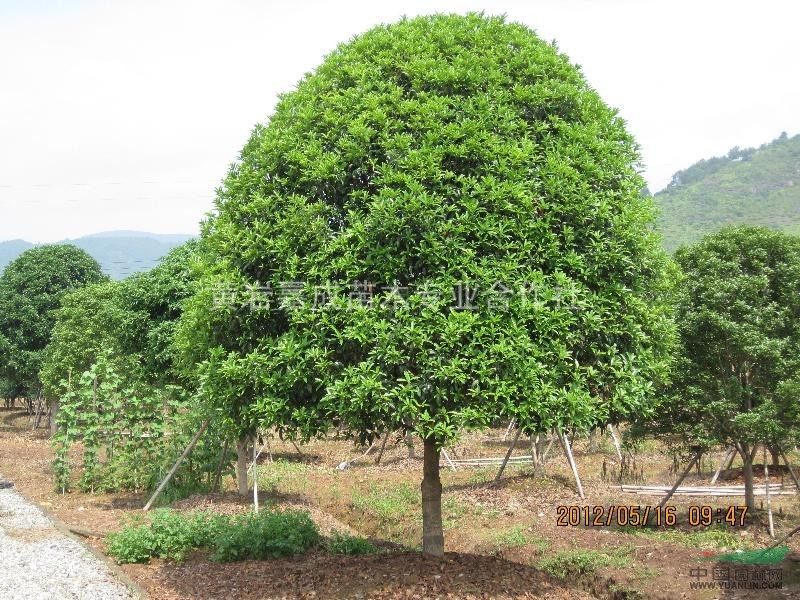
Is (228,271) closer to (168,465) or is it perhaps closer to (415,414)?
(415,414)

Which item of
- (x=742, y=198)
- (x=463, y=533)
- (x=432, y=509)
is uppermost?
(x=742, y=198)

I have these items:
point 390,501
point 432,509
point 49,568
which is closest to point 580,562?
point 432,509

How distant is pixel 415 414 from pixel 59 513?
507 inches

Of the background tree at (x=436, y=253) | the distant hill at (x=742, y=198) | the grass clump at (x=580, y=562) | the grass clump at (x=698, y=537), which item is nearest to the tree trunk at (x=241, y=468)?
the grass clump at (x=580, y=562)

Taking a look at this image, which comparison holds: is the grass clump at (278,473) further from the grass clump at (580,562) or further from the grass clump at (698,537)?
the grass clump at (698,537)

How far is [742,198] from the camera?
117 meters

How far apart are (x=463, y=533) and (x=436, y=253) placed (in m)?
9.66

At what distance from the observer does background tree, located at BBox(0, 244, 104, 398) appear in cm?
3634

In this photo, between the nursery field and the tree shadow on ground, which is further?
the nursery field

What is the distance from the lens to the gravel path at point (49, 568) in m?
9.70

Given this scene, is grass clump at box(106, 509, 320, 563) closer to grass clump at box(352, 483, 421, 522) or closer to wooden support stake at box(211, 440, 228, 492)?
wooden support stake at box(211, 440, 228, 492)

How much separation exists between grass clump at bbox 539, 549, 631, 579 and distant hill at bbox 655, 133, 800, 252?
8579 centimetres

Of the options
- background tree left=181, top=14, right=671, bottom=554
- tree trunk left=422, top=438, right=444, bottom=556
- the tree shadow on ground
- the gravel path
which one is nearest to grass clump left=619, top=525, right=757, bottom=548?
the tree shadow on ground

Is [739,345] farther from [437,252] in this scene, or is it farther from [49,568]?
[49,568]
